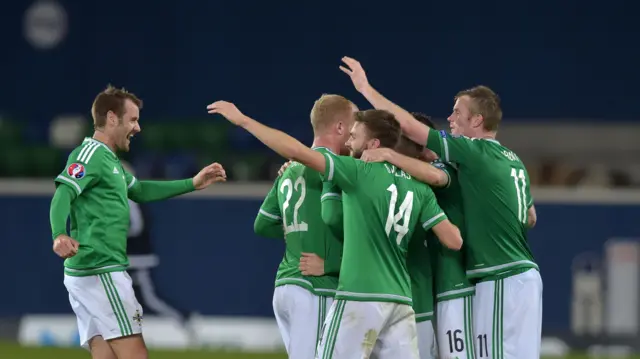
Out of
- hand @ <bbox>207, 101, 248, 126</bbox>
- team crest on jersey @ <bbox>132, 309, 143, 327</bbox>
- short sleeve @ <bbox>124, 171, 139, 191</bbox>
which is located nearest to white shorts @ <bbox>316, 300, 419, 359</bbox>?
hand @ <bbox>207, 101, 248, 126</bbox>

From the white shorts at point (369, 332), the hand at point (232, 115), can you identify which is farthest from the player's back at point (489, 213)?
the hand at point (232, 115)

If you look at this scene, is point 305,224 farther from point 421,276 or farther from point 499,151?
point 499,151

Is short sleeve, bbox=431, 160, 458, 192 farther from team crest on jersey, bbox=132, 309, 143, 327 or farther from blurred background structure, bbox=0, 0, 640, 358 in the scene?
blurred background structure, bbox=0, 0, 640, 358

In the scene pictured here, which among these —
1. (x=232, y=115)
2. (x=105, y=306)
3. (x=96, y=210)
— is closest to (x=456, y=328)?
(x=232, y=115)

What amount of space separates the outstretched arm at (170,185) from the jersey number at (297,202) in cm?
55

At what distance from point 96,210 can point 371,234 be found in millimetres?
1577

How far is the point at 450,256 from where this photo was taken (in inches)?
247

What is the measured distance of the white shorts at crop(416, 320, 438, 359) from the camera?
626 cm

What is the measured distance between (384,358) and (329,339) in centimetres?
28

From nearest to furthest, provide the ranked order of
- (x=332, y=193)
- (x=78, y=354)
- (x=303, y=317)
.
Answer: (x=332, y=193) → (x=303, y=317) → (x=78, y=354)

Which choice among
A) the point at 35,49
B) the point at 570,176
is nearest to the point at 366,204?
the point at 570,176

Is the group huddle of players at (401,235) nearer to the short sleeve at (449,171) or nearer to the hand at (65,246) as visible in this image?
the short sleeve at (449,171)

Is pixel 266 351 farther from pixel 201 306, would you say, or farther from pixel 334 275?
pixel 334 275

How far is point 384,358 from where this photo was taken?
5781mm
